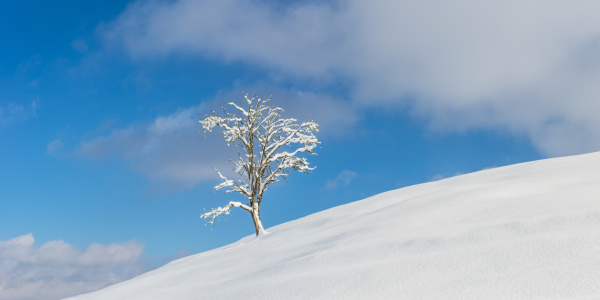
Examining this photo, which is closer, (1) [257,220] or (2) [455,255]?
(2) [455,255]

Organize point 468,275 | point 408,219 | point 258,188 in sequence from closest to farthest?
point 468,275, point 408,219, point 258,188

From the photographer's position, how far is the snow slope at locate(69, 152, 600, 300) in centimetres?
366

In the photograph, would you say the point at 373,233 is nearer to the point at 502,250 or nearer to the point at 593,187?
the point at 502,250

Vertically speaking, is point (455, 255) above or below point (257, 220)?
below

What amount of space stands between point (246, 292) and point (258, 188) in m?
13.1

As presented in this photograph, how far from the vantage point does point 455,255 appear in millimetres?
4484

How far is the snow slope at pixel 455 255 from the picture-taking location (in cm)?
366

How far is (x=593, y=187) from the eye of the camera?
5.88 metres

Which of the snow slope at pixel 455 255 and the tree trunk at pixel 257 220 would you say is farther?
the tree trunk at pixel 257 220

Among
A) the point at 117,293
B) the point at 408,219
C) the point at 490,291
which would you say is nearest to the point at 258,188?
the point at 117,293

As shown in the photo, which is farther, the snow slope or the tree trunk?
the tree trunk

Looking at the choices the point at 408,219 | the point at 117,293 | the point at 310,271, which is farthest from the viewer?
the point at 117,293

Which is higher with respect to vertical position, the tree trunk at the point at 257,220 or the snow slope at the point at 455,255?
the tree trunk at the point at 257,220

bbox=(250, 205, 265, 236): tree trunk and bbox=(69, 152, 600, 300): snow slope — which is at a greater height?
bbox=(250, 205, 265, 236): tree trunk
